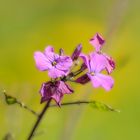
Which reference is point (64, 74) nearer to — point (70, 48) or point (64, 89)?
point (64, 89)

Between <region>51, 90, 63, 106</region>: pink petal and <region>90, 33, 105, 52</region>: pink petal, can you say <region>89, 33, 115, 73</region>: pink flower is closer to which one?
<region>90, 33, 105, 52</region>: pink petal

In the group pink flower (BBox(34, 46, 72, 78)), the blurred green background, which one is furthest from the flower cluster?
the blurred green background

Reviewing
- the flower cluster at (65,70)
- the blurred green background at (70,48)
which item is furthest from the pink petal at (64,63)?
the blurred green background at (70,48)

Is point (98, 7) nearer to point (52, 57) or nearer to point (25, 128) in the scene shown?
point (25, 128)

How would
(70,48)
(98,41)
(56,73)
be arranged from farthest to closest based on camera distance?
(70,48) < (98,41) < (56,73)

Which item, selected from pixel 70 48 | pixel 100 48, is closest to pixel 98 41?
pixel 100 48

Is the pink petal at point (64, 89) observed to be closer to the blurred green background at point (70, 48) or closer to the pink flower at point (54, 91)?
the pink flower at point (54, 91)

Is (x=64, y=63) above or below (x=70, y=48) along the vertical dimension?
above

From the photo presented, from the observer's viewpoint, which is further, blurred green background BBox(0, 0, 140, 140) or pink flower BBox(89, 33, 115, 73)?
blurred green background BBox(0, 0, 140, 140)
